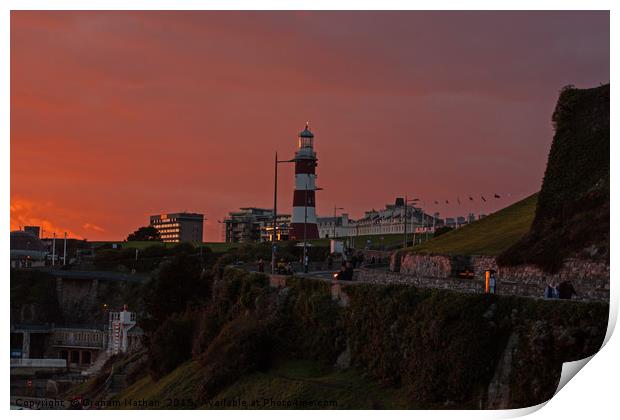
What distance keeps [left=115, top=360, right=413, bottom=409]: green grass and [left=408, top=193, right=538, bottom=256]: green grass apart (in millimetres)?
17413

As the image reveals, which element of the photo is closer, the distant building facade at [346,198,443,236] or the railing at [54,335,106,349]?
the railing at [54,335,106,349]

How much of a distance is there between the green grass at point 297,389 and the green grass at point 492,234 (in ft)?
57.1

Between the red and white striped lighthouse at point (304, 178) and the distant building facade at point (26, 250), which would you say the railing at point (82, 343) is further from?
the distant building facade at point (26, 250)

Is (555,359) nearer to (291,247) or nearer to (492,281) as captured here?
(492,281)

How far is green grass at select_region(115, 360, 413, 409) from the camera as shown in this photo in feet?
102

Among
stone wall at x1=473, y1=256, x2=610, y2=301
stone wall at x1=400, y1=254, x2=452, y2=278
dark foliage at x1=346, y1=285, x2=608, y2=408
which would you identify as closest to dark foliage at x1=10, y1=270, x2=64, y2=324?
stone wall at x1=400, y1=254, x2=452, y2=278

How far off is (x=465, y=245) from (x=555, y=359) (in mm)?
32656

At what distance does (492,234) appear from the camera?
6156cm

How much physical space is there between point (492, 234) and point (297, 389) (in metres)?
31.2

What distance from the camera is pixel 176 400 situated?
37.9 metres

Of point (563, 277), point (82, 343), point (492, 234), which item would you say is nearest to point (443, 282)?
point (563, 277)

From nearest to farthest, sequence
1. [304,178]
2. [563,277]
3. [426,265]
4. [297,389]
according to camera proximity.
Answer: [297,389]
[563,277]
[426,265]
[304,178]

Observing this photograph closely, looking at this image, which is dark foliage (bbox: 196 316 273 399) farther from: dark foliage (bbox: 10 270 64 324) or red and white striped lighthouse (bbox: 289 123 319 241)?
dark foliage (bbox: 10 270 64 324)

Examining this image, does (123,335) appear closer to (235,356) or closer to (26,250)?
(235,356)
